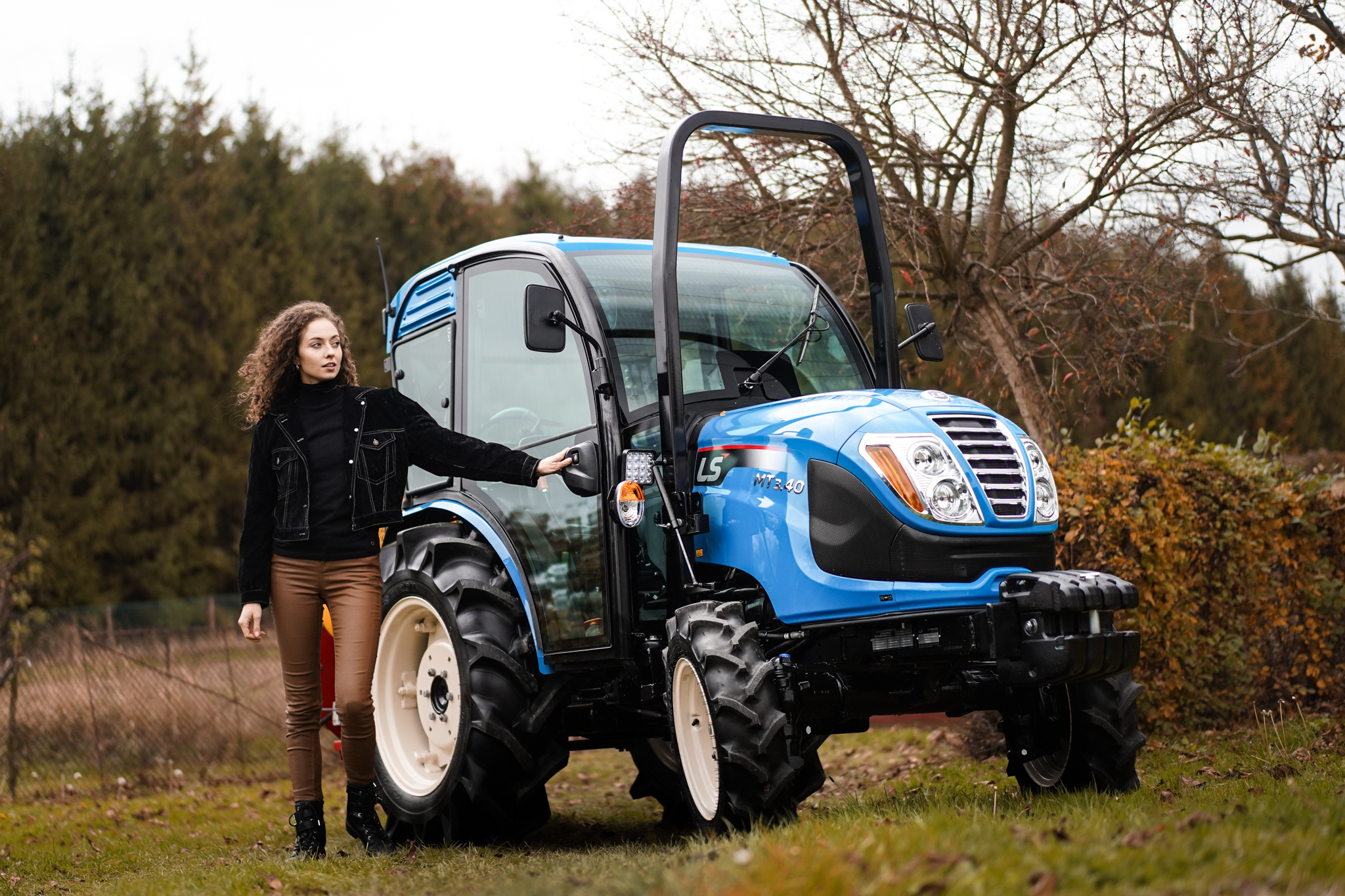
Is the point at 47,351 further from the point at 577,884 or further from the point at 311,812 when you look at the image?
the point at 577,884

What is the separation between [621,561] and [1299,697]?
4696 mm

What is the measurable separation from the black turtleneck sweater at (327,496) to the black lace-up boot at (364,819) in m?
1.07

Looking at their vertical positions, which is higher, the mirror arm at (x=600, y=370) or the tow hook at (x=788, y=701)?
the mirror arm at (x=600, y=370)

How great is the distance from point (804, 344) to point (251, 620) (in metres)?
2.65

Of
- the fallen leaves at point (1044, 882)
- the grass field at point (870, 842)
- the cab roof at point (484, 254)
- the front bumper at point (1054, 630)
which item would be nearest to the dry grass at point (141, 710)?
the grass field at point (870, 842)

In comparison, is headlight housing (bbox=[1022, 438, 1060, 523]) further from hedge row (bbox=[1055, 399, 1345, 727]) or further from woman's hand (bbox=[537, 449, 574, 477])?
hedge row (bbox=[1055, 399, 1345, 727])

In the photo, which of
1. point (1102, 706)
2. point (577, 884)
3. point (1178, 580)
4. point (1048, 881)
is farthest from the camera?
point (1178, 580)

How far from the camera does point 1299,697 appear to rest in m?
8.07

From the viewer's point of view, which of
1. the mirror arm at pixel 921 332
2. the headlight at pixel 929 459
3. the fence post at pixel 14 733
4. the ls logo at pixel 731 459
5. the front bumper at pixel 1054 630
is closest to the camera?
the front bumper at pixel 1054 630

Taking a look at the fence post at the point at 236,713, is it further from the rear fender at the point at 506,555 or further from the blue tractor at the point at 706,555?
the rear fender at the point at 506,555

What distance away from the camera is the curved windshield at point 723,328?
5.81m

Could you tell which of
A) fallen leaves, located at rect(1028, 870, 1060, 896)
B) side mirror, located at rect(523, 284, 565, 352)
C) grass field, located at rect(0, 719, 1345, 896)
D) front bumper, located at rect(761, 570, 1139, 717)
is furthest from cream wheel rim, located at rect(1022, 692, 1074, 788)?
side mirror, located at rect(523, 284, 565, 352)

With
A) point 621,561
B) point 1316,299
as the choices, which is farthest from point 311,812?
point 1316,299

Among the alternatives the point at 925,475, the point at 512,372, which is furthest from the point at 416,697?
the point at 925,475
